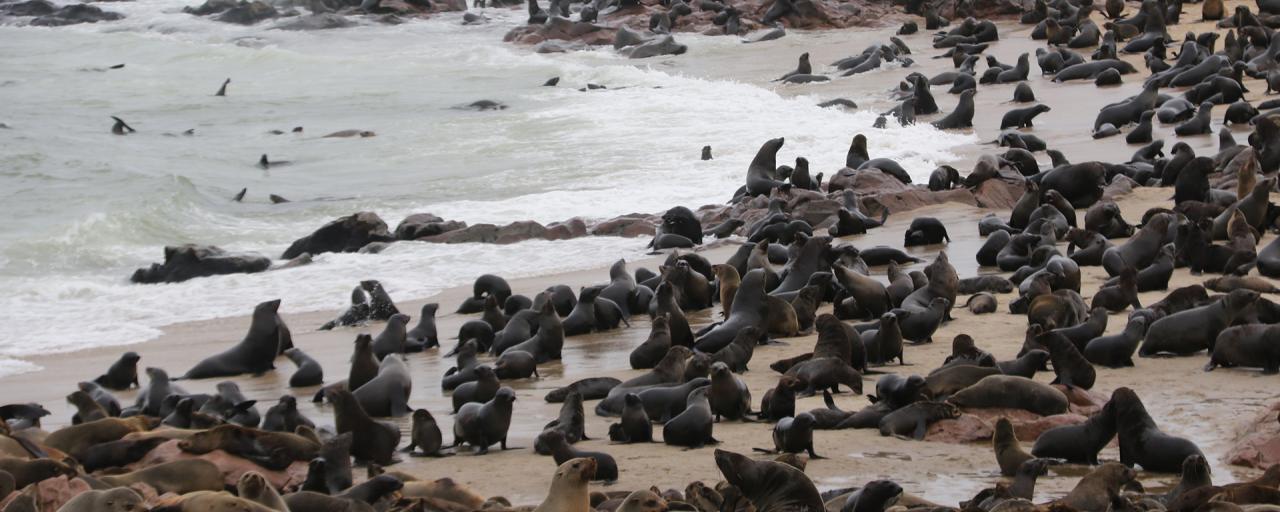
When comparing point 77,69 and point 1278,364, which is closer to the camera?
point 1278,364

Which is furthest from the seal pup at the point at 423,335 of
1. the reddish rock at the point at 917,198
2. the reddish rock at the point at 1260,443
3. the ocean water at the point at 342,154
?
the reddish rock at the point at 1260,443

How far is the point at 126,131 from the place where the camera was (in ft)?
91.1

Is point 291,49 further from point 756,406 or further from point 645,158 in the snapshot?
point 756,406

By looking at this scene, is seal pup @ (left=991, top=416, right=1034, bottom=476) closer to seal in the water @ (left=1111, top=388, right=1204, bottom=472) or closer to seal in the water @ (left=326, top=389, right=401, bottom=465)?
seal in the water @ (left=1111, top=388, right=1204, bottom=472)

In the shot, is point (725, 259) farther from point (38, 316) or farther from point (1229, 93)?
point (1229, 93)

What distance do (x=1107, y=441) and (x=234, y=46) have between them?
36.3 meters

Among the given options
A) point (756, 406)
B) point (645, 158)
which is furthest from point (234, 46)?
point (756, 406)

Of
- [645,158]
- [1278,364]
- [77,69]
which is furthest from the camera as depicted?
[77,69]

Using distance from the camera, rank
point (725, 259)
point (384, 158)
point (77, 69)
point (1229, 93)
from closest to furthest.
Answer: point (725, 259)
point (1229, 93)
point (384, 158)
point (77, 69)

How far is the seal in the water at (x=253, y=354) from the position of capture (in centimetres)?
1006

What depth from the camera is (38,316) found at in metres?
13.3

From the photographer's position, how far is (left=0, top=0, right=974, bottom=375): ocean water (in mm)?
14078

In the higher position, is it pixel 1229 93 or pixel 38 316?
pixel 1229 93

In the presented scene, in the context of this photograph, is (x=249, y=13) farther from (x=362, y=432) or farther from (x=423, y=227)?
(x=362, y=432)
